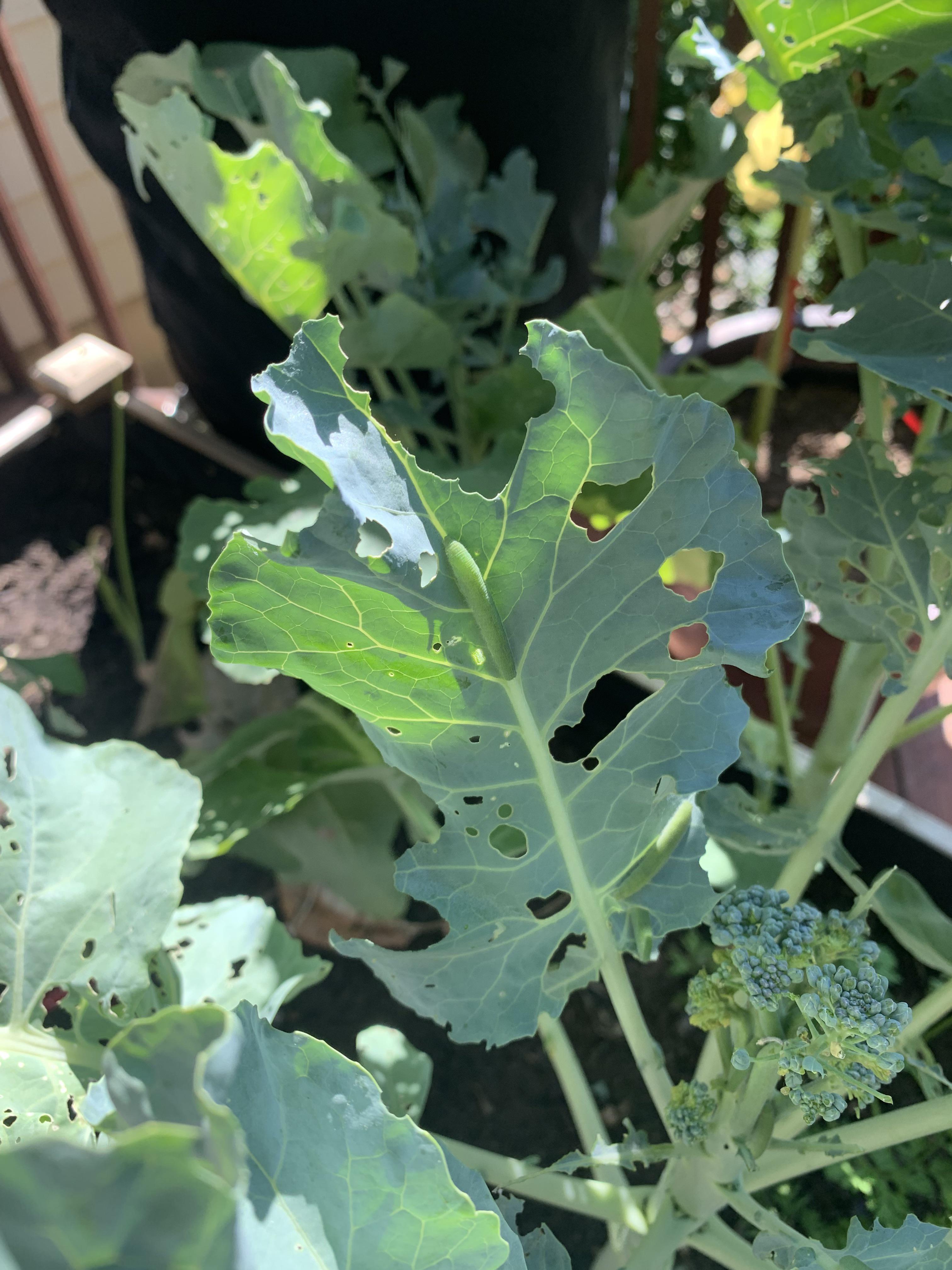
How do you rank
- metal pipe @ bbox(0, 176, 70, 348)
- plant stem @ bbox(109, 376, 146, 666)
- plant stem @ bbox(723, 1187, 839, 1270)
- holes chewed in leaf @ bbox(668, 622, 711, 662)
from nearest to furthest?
plant stem @ bbox(723, 1187, 839, 1270), holes chewed in leaf @ bbox(668, 622, 711, 662), plant stem @ bbox(109, 376, 146, 666), metal pipe @ bbox(0, 176, 70, 348)

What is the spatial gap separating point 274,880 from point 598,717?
0.43m

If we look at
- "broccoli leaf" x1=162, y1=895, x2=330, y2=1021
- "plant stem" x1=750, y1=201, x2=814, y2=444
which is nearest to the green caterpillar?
"broccoli leaf" x1=162, y1=895, x2=330, y2=1021

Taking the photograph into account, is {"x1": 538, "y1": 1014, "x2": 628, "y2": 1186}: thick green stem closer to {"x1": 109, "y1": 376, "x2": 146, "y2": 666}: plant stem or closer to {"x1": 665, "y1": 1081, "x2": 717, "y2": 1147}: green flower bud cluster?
{"x1": 665, "y1": 1081, "x2": 717, "y2": 1147}: green flower bud cluster

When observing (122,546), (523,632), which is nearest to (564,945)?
(523,632)

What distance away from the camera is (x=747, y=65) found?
690 mm

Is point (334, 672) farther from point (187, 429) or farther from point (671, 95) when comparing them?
point (671, 95)

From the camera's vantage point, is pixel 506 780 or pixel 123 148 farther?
pixel 123 148

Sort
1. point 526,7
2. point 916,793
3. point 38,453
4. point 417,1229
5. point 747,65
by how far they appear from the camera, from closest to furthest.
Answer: point 417,1229
point 747,65
point 526,7
point 916,793
point 38,453

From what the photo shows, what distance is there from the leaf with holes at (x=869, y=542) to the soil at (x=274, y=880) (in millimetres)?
322

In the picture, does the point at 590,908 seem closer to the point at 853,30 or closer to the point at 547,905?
the point at 547,905

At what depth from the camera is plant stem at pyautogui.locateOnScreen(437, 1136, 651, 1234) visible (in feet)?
2.08

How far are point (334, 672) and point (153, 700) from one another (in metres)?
0.82

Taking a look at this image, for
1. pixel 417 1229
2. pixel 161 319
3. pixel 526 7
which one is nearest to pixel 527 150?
pixel 526 7

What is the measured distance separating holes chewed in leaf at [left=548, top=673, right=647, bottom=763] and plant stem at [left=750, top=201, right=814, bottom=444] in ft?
1.44
